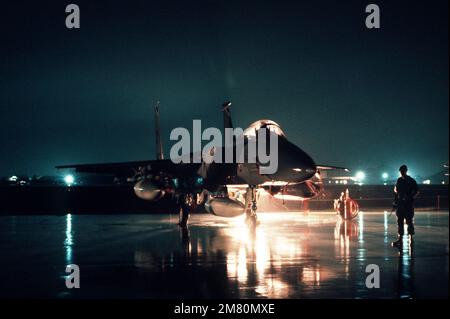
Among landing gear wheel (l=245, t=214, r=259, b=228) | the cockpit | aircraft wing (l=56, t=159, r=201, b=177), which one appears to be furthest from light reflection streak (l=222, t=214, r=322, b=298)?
aircraft wing (l=56, t=159, r=201, b=177)

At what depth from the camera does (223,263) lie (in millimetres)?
12078

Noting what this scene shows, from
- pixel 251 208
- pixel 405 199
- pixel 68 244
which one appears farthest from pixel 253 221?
pixel 68 244

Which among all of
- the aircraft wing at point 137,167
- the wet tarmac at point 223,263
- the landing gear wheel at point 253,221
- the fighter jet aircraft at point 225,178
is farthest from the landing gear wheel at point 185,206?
the landing gear wheel at point 253,221

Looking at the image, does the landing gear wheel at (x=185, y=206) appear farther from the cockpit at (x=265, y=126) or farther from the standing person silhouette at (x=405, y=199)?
the standing person silhouette at (x=405, y=199)

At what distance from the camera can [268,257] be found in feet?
42.6

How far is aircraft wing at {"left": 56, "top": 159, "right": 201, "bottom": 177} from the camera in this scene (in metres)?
23.9

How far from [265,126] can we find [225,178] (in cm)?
282

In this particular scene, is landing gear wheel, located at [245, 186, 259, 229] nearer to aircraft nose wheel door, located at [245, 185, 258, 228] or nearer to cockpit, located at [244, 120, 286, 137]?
aircraft nose wheel door, located at [245, 185, 258, 228]

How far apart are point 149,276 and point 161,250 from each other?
13.9 ft

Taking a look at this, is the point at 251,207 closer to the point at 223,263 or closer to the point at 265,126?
the point at 265,126

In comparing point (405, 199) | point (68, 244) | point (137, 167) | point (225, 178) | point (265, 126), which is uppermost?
point (265, 126)

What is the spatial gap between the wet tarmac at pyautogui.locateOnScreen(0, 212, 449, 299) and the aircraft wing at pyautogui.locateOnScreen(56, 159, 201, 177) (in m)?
4.12
